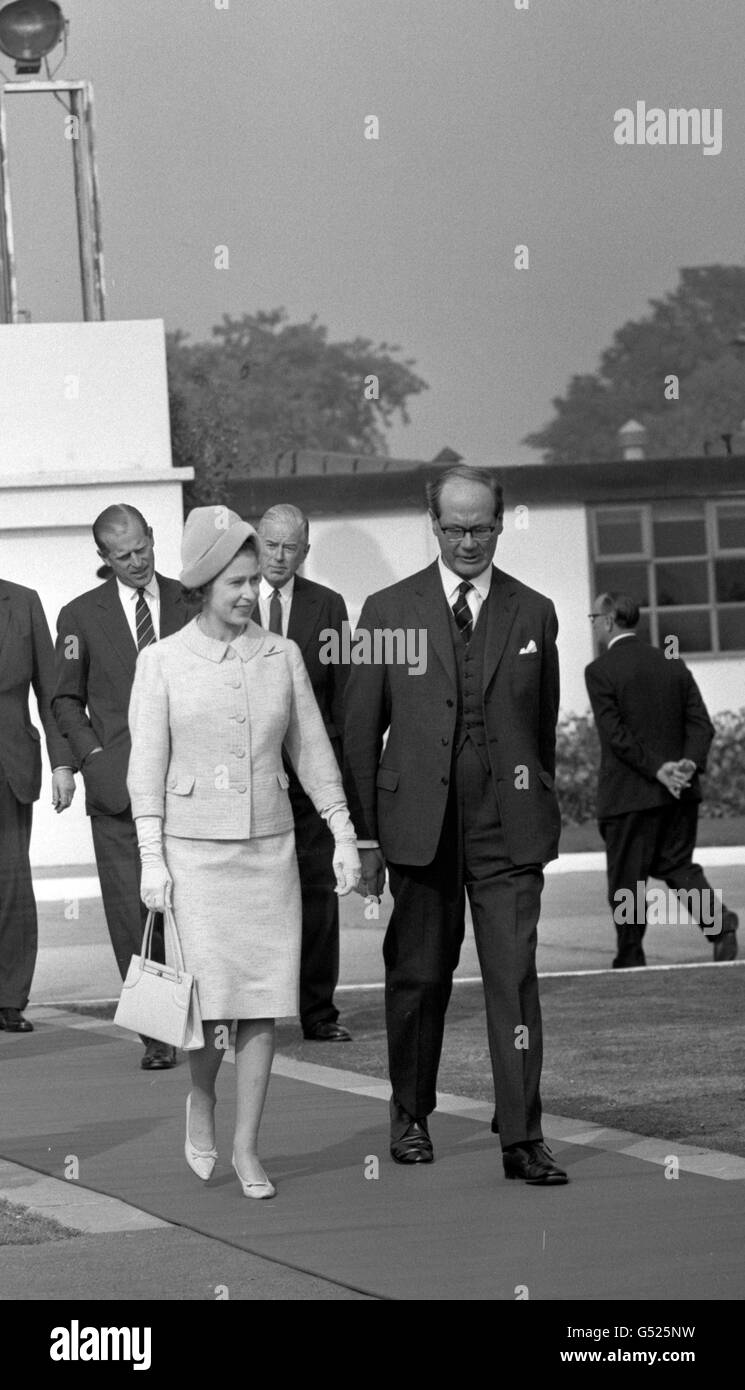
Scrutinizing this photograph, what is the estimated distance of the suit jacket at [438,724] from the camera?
6570 mm

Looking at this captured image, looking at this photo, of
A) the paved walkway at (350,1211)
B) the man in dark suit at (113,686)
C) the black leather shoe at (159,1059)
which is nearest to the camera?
the paved walkway at (350,1211)

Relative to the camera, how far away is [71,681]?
9242 millimetres

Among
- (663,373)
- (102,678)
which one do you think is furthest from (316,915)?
(663,373)

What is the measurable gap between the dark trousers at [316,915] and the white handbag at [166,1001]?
121 inches

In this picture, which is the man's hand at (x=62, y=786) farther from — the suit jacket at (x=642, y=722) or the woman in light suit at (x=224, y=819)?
the suit jacket at (x=642, y=722)

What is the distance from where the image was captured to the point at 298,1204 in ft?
20.2

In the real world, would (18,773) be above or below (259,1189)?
above

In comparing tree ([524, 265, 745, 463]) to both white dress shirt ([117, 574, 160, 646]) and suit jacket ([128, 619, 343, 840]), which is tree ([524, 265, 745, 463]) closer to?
white dress shirt ([117, 574, 160, 646])

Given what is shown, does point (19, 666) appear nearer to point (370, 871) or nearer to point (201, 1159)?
point (370, 871)

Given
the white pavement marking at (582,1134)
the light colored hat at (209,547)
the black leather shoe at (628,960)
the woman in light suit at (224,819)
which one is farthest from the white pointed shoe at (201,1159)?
the black leather shoe at (628,960)

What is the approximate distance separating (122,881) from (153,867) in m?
2.86
